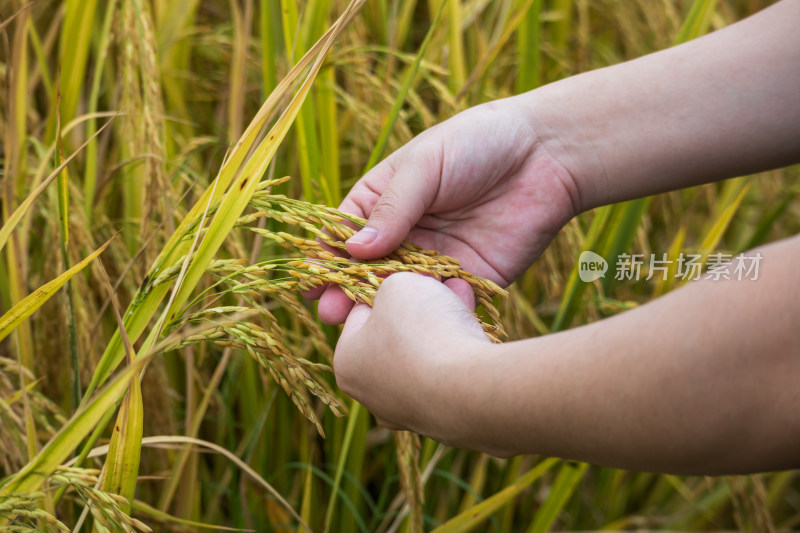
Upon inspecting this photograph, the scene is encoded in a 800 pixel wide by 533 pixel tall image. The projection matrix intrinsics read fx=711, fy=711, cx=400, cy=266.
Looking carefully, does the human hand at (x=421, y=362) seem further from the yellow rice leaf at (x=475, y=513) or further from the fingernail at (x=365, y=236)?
the yellow rice leaf at (x=475, y=513)

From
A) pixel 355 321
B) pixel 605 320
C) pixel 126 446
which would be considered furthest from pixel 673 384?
pixel 126 446

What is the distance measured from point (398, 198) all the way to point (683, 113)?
45 centimetres

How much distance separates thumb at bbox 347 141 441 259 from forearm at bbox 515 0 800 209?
8.3 inches

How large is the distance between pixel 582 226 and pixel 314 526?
0.85m

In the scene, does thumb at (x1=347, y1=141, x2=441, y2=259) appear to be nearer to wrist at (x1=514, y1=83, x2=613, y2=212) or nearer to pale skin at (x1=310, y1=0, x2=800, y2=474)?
pale skin at (x1=310, y1=0, x2=800, y2=474)

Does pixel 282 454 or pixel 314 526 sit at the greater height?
pixel 282 454

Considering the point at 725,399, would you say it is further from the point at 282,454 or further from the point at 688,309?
the point at 282,454

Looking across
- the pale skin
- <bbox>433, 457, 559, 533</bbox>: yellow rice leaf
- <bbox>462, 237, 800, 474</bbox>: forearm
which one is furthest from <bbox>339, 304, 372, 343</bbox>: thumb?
<bbox>433, 457, 559, 533</bbox>: yellow rice leaf

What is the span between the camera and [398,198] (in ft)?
3.01

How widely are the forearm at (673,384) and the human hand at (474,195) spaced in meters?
0.30

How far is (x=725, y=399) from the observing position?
57 centimetres

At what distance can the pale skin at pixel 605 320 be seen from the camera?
1.88ft

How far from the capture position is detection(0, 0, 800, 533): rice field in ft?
2.35

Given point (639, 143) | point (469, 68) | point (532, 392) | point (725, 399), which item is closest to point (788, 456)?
point (725, 399)
